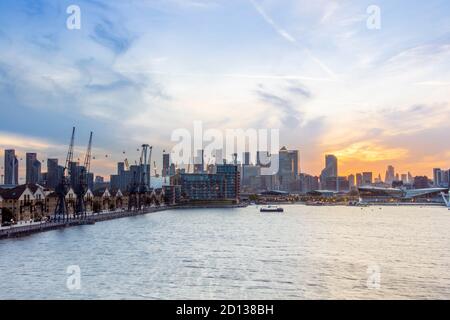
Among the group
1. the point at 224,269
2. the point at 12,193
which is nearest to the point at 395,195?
the point at 12,193

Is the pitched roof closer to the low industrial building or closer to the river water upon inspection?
the river water

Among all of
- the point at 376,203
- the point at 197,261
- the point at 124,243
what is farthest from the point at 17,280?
the point at 376,203

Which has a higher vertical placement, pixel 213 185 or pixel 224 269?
pixel 213 185

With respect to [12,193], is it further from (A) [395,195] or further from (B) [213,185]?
(A) [395,195]

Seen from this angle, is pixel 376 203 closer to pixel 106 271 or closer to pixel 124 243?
pixel 124 243

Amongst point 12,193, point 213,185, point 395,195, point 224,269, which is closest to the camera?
point 224,269

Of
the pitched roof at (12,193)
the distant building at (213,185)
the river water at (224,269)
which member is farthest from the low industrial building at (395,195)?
the river water at (224,269)

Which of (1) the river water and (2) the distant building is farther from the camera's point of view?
(2) the distant building

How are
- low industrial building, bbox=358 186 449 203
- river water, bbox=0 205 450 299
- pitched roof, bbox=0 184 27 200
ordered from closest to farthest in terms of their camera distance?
river water, bbox=0 205 450 299 → pitched roof, bbox=0 184 27 200 → low industrial building, bbox=358 186 449 203

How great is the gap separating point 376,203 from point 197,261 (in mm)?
153118

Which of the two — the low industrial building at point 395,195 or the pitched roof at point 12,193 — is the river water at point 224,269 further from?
the low industrial building at point 395,195

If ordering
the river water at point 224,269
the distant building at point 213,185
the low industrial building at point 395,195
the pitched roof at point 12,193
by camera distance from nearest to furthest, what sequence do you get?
the river water at point 224,269
the pitched roof at point 12,193
the distant building at point 213,185
the low industrial building at point 395,195

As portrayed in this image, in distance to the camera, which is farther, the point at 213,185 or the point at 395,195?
the point at 395,195

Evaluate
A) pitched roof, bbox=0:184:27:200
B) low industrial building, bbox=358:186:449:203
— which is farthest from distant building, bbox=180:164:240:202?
pitched roof, bbox=0:184:27:200
